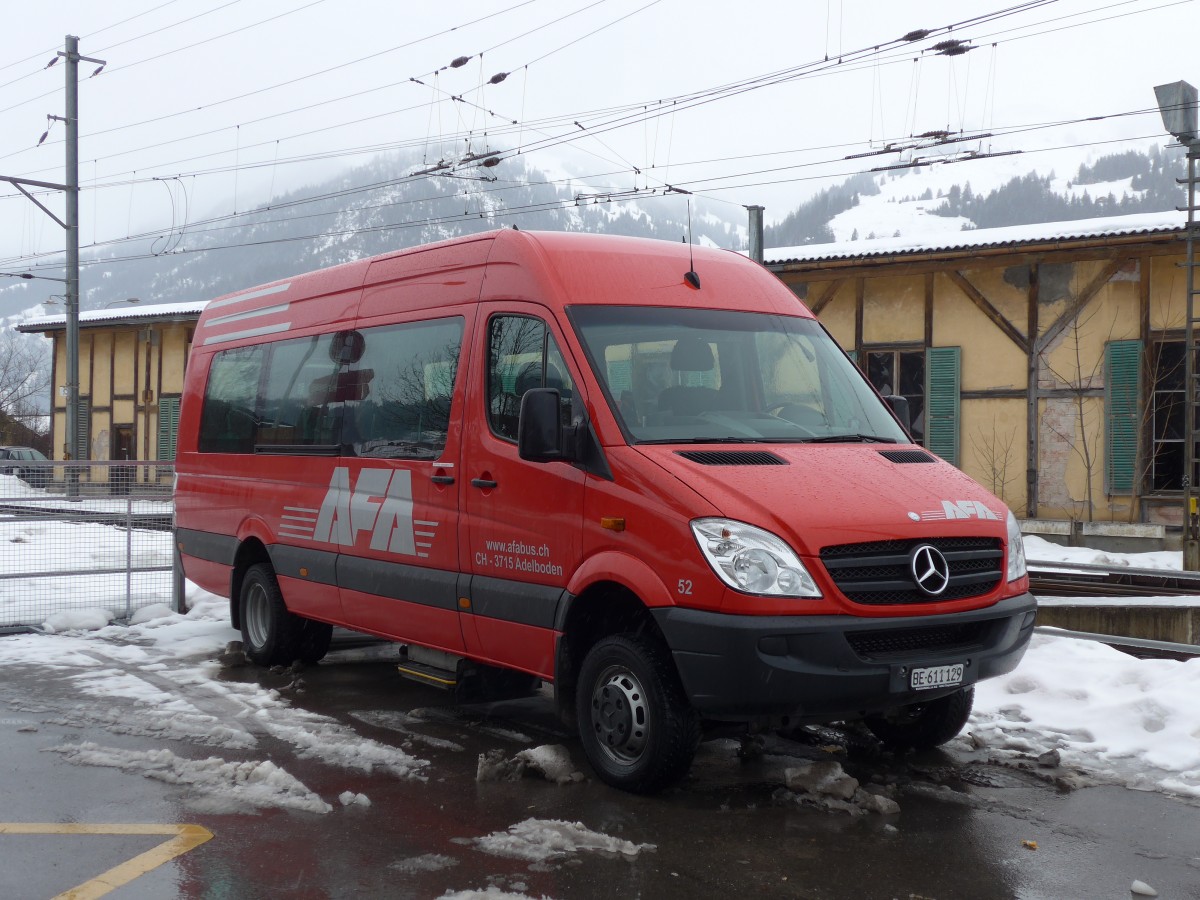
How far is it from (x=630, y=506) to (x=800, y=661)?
1.01 meters

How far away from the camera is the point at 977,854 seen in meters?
4.87

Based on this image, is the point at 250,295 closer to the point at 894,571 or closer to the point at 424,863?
the point at 424,863

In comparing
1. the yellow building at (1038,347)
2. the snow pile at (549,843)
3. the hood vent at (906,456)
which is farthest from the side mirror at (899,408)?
the yellow building at (1038,347)

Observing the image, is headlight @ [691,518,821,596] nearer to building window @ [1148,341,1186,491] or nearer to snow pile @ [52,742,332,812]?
snow pile @ [52,742,332,812]

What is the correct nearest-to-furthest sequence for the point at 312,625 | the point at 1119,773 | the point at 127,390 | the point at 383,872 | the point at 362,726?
the point at 383,872 → the point at 1119,773 → the point at 362,726 → the point at 312,625 → the point at 127,390

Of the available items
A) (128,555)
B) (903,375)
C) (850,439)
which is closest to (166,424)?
(903,375)

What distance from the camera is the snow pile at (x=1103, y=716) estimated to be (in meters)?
6.09

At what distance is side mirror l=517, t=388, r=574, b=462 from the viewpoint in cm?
559

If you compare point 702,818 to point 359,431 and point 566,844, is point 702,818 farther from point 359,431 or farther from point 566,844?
point 359,431

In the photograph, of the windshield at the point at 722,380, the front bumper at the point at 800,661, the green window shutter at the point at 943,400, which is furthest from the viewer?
the green window shutter at the point at 943,400

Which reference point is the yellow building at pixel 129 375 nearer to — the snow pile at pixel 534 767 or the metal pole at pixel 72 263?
the metal pole at pixel 72 263

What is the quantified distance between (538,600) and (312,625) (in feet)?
11.0

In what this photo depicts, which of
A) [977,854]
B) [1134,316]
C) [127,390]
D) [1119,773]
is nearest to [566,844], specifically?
[977,854]

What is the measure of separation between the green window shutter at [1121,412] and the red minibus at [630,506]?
14.1 m
